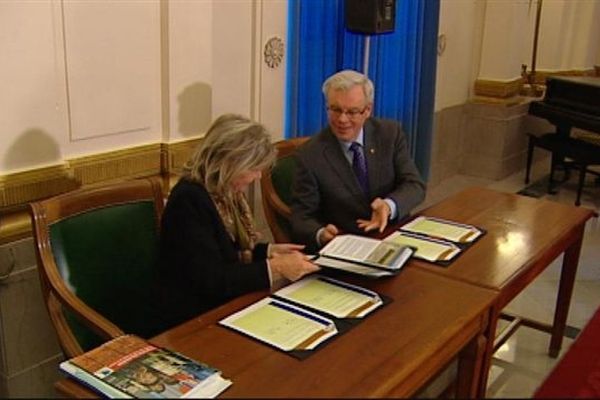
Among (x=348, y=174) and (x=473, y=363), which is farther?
(x=348, y=174)

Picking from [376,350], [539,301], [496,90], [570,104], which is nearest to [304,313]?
[376,350]

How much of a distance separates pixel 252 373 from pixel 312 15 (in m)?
2.83

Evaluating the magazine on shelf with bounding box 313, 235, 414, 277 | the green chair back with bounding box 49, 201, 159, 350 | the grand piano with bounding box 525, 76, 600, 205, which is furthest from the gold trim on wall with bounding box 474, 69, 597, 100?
the green chair back with bounding box 49, 201, 159, 350

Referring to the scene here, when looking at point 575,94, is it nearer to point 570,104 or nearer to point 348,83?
point 570,104

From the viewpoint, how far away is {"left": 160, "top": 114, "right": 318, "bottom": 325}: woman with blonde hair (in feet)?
6.75

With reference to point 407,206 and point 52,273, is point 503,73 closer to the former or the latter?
point 407,206

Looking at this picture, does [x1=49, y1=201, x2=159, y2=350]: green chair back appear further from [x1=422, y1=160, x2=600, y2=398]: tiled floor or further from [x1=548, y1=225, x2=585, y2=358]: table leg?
[x1=548, y1=225, x2=585, y2=358]: table leg

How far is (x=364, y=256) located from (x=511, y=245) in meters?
0.62

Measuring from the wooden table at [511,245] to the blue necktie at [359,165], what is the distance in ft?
0.87

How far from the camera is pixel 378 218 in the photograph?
2.62 m

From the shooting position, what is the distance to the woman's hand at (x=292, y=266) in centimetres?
207

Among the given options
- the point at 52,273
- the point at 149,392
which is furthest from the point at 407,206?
the point at 149,392

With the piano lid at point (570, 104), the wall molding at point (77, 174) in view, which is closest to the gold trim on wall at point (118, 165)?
the wall molding at point (77, 174)

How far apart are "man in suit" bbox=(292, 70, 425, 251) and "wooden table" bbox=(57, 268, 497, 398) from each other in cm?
68
